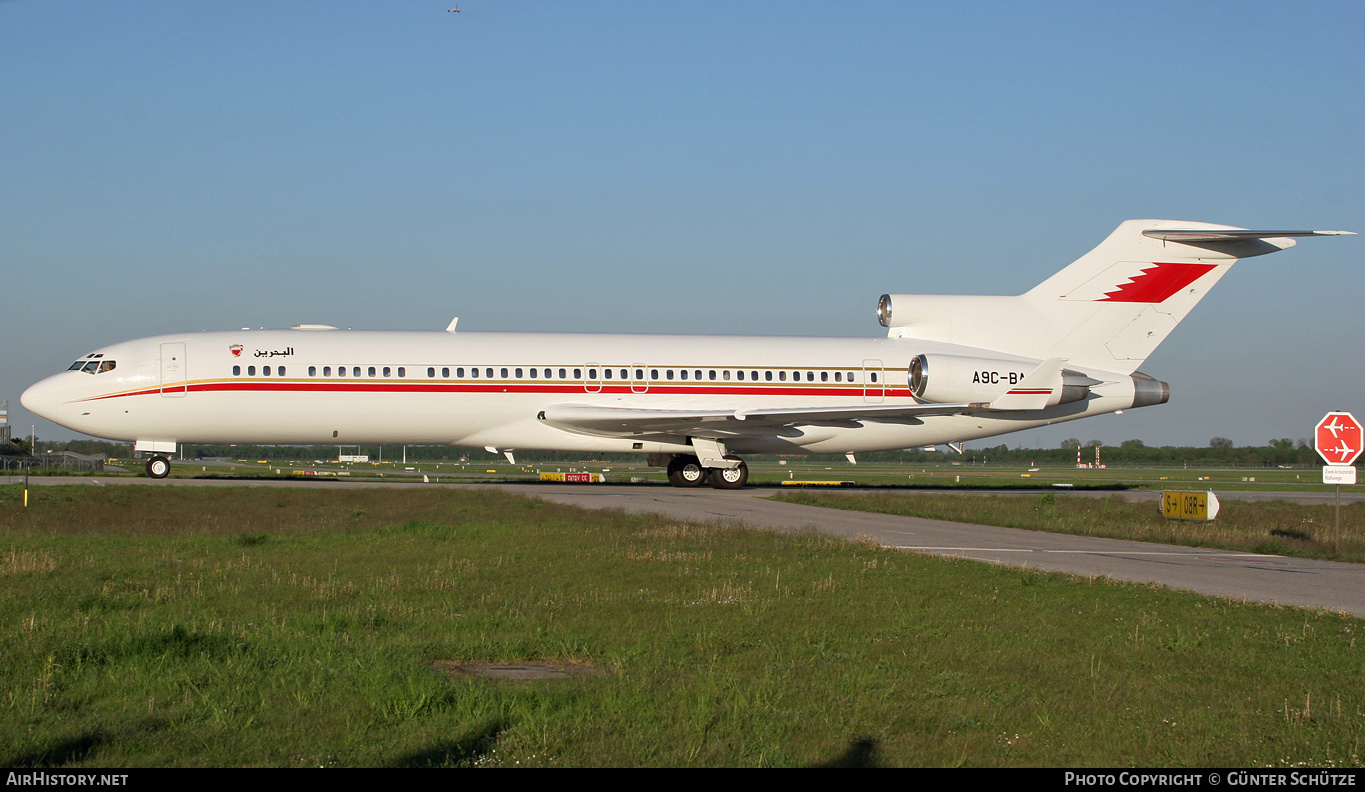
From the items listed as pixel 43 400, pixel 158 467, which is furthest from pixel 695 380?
pixel 43 400

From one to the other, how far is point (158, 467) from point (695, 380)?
16007 millimetres

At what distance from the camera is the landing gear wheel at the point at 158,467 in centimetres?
3117

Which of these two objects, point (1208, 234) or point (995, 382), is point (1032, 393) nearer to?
point (995, 382)

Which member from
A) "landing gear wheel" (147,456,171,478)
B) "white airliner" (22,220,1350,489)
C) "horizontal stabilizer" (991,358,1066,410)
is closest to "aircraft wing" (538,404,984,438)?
"white airliner" (22,220,1350,489)

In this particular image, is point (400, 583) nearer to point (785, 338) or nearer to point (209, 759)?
point (209, 759)

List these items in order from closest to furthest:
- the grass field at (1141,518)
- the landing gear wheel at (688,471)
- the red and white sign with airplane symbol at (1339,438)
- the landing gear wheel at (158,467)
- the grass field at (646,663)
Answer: the grass field at (646,663), the red and white sign with airplane symbol at (1339,438), the grass field at (1141,518), the landing gear wheel at (158,467), the landing gear wheel at (688,471)

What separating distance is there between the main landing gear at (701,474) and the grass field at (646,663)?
1796 cm

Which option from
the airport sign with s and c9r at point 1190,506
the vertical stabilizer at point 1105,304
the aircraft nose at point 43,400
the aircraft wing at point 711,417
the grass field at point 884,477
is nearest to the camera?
the airport sign with s and c9r at point 1190,506

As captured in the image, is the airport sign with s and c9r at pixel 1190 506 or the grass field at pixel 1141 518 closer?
the grass field at pixel 1141 518

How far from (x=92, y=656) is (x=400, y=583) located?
4076mm

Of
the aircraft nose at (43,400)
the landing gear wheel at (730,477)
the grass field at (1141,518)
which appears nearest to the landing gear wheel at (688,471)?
the landing gear wheel at (730,477)

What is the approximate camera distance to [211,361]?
2997 cm

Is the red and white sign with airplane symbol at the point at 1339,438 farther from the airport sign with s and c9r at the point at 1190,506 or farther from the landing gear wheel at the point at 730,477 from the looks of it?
the landing gear wheel at the point at 730,477

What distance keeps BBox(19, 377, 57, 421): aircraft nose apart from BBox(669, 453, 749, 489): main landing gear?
1801 centimetres
